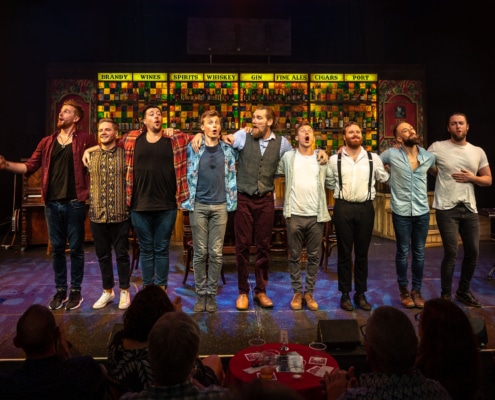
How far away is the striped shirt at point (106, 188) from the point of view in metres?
3.77

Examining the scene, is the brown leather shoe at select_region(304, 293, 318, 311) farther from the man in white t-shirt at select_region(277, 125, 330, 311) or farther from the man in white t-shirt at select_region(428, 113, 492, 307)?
the man in white t-shirt at select_region(428, 113, 492, 307)

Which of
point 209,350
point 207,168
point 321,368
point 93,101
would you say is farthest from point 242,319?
point 93,101

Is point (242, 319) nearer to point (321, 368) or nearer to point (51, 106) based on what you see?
point (321, 368)

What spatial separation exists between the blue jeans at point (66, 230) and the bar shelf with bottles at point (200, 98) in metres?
4.91

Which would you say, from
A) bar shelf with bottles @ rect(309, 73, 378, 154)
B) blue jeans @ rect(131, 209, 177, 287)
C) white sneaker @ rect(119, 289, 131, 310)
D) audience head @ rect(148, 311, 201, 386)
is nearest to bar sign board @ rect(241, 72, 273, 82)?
bar shelf with bottles @ rect(309, 73, 378, 154)

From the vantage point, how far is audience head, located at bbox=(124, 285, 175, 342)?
6.20 ft

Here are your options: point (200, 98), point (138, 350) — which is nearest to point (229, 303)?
point (138, 350)

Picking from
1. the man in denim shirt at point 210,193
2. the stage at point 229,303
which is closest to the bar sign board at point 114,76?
the stage at point 229,303

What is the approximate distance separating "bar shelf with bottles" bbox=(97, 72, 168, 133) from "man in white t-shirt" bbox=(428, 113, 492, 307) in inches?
227

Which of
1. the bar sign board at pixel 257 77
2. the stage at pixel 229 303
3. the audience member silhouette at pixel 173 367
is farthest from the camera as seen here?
the bar sign board at pixel 257 77

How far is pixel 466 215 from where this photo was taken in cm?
390

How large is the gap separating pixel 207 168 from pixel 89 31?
6.35m

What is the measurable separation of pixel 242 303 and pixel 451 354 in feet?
7.59

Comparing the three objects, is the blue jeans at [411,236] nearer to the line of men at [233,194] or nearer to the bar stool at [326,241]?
the line of men at [233,194]
